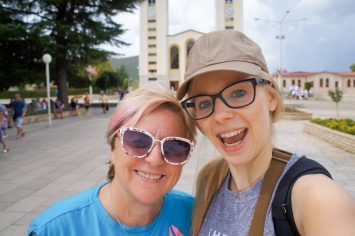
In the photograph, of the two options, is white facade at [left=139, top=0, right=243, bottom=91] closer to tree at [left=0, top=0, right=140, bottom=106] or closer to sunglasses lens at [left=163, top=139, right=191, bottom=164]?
tree at [left=0, top=0, right=140, bottom=106]

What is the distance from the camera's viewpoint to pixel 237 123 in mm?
1446

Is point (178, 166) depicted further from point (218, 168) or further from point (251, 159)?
point (251, 159)

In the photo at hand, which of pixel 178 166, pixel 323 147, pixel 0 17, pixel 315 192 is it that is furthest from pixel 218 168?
pixel 0 17

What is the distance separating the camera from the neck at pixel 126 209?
161 cm

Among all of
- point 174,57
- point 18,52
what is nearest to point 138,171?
point 18,52

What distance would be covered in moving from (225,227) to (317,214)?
48cm

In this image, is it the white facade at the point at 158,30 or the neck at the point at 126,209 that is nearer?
the neck at the point at 126,209

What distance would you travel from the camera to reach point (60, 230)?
1.46 metres

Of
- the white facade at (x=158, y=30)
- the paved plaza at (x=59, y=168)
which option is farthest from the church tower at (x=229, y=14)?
the paved plaza at (x=59, y=168)

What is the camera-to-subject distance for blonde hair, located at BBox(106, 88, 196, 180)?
1566 millimetres

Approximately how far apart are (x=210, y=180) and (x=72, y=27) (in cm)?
2288

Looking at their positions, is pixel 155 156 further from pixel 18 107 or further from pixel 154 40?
pixel 154 40

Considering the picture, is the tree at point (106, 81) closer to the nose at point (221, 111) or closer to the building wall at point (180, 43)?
the building wall at point (180, 43)

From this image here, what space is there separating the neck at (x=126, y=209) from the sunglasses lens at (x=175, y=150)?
265 millimetres
